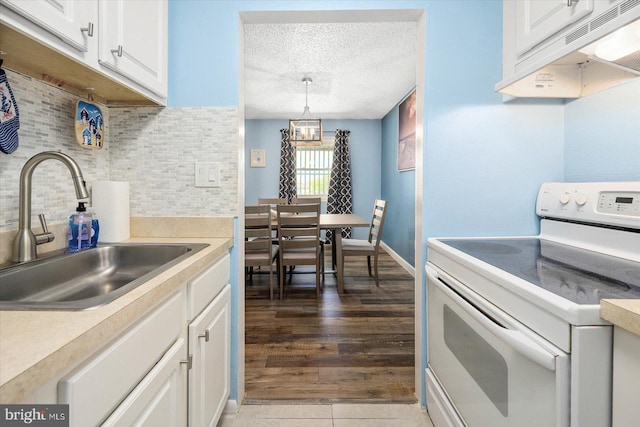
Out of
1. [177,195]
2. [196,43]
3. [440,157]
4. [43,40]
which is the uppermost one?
[196,43]

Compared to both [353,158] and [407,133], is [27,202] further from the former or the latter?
[353,158]

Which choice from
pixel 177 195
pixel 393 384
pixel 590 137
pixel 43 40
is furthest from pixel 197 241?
pixel 590 137

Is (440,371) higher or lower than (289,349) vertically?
higher

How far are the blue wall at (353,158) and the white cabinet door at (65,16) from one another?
5.22 meters

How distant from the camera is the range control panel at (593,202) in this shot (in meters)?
1.08

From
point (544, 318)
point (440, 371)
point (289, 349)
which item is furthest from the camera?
point (289, 349)

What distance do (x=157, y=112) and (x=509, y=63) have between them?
1.60 m

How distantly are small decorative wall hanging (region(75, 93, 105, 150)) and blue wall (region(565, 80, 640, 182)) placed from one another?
2075 millimetres

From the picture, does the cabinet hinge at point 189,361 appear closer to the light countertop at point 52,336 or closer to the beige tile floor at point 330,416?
the light countertop at point 52,336

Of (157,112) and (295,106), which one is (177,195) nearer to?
(157,112)

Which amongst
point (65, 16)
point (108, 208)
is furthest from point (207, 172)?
point (65, 16)

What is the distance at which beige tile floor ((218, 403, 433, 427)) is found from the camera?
5.02 feet

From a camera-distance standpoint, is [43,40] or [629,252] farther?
[629,252]

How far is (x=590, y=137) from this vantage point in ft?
4.61
